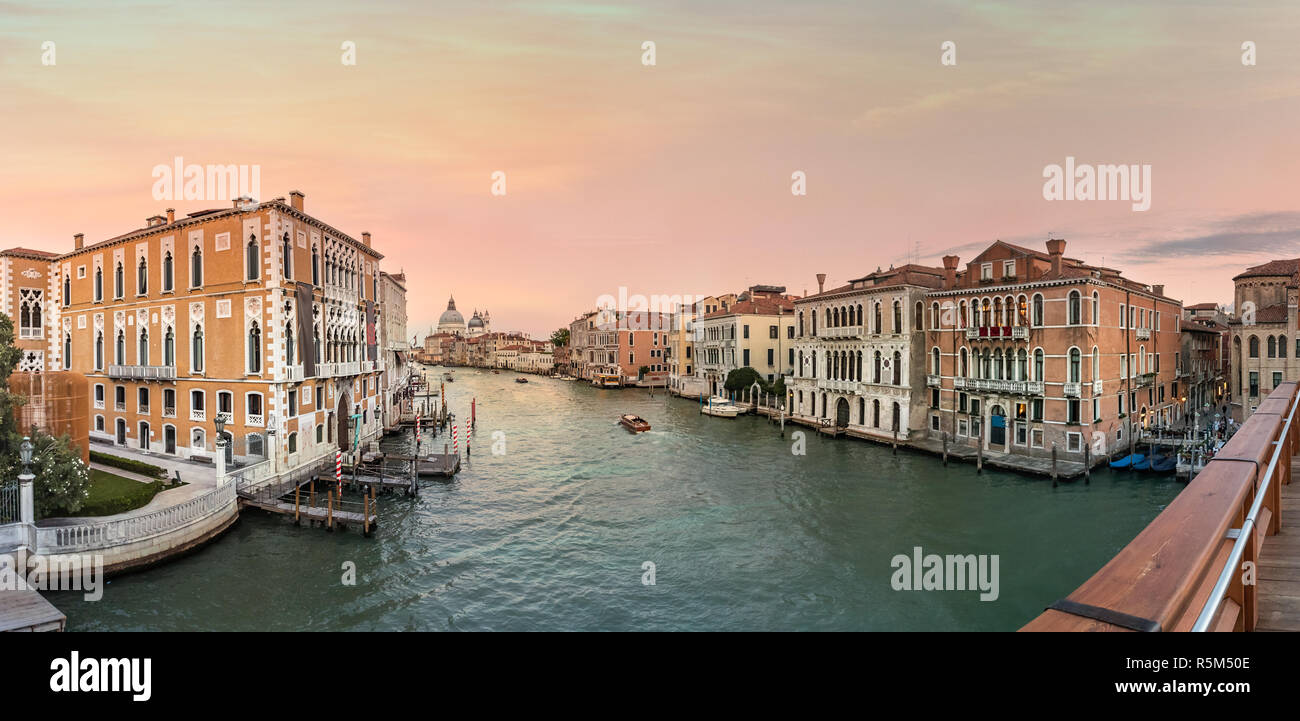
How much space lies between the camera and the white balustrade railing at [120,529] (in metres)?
13.0

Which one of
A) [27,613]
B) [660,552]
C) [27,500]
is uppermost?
[27,500]

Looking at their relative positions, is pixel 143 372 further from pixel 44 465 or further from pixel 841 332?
pixel 841 332

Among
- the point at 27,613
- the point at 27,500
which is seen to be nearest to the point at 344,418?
the point at 27,500

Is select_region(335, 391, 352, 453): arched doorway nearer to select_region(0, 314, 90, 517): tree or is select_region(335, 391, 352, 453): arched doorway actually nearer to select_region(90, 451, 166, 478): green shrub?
select_region(90, 451, 166, 478): green shrub

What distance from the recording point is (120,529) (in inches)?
539

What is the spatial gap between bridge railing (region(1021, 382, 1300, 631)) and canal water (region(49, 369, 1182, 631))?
33.5 feet

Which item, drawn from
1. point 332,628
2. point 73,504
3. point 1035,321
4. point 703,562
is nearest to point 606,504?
point 703,562

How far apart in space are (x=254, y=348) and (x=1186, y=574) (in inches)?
920

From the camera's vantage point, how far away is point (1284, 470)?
411cm

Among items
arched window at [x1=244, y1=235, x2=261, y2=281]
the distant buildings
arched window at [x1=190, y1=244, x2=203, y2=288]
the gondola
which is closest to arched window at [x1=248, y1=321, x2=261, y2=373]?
arched window at [x1=244, y1=235, x2=261, y2=281]

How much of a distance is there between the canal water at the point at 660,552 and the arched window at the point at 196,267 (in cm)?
885

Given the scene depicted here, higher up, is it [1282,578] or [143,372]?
[143,372]

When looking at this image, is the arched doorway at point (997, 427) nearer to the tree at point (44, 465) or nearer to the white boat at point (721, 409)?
the white boat at point (721, 409)

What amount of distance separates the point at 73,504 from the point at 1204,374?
167 feet
